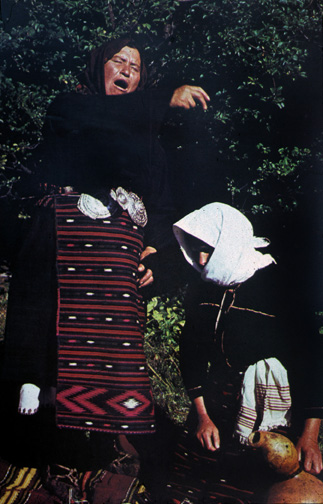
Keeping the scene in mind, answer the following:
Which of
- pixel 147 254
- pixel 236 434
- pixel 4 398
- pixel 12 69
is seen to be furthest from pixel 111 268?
pixel 12 69

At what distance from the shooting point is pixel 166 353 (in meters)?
3.24

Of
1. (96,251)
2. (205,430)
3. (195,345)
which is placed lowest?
(205,430)

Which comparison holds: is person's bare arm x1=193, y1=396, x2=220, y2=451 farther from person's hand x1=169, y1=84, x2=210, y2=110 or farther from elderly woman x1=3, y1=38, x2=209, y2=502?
person's hand x1=169, y1=84, x2=210, y2=110

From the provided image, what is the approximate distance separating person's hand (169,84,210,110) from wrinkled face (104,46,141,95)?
28cm

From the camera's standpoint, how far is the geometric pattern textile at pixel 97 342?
10.2ft

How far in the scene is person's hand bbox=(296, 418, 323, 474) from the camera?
3023 millimetres

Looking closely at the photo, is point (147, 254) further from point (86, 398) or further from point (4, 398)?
point (4, 398)

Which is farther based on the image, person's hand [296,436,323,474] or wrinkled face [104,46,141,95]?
wrinkled face [104,46,141,95]

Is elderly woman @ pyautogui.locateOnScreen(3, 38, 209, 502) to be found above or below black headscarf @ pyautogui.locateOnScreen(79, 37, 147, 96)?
below

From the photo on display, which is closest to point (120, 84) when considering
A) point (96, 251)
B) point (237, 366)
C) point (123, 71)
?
point (123, 71)

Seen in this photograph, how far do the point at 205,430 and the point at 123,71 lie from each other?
2.46m

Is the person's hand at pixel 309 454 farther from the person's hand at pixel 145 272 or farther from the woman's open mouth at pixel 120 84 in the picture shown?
the woman's open mouth at pixel 120 84

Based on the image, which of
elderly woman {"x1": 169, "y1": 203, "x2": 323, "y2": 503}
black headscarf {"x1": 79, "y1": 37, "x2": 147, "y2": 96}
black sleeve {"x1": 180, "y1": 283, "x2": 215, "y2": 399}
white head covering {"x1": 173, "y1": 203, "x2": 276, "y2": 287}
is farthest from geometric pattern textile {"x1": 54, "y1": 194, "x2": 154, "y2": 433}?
black headscarf {"x1": 79, "y1": 37, "x2": 147, "y2": 96}

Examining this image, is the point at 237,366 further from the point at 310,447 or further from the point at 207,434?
the point at 310,447
